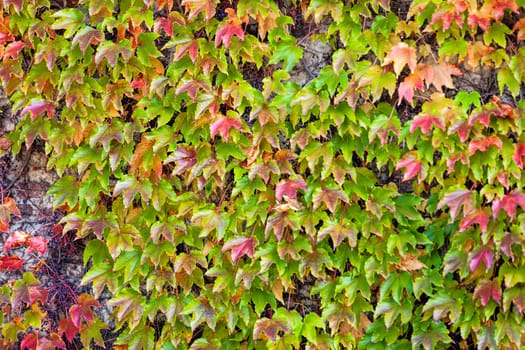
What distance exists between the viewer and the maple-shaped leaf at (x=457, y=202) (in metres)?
2.28

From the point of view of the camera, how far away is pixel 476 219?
7.43 feet

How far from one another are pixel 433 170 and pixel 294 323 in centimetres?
92

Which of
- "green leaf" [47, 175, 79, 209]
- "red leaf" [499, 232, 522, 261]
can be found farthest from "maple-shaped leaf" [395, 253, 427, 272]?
"green leaf" [47, 175, 79, 209]

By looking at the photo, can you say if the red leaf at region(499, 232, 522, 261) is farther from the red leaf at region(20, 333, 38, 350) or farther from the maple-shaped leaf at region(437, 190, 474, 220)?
the red leaf at region(20, 333, 38, 350)

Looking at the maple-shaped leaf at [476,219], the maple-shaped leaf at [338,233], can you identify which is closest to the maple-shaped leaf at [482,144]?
the maple-shaped leaf at [476,219]

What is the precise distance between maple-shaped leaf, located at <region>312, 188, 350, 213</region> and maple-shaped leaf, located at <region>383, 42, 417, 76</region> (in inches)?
22.0

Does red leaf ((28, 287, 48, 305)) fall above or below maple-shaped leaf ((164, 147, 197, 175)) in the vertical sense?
below

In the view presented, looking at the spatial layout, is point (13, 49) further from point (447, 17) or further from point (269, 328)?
point (447, 17)

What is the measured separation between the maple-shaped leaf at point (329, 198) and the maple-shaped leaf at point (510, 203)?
1.95ft

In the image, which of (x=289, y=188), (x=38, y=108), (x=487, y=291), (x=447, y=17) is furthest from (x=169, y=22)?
(x=487, y=291)

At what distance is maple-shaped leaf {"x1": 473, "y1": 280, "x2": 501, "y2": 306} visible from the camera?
2.30 metres

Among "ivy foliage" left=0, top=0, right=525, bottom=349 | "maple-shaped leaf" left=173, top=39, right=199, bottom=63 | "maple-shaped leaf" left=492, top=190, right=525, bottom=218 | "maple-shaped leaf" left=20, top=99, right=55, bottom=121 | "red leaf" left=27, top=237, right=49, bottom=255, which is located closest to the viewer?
"maple-shaped leaf" left=492, top=190, right=525, bottom=218

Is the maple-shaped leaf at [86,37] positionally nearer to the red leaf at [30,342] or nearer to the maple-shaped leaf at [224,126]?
the maple-shaped leaf at [224,126]

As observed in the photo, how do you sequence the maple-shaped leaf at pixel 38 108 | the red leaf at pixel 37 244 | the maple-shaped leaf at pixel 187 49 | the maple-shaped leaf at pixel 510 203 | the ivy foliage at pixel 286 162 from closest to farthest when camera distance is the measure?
1. the maple-shaped leaf at pixel 510 203
2. the ivy foliage at pixel 286 162
3. the maple-shaped leaf at pixel 187 49
4. the maple-shaped leaf at pixel 38 108
5. the red leaf at pixel 37 244
